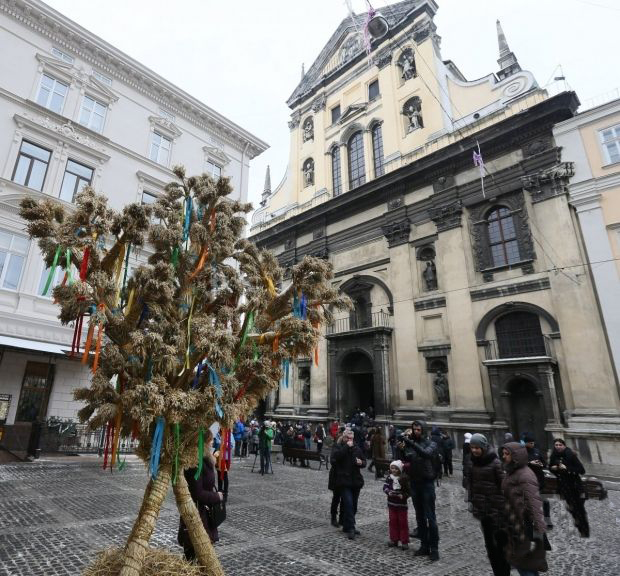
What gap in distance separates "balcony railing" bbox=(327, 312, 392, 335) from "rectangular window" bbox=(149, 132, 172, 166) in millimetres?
12113

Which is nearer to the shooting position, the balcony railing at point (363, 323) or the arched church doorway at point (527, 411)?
the arched church doorway at point (527, 411)

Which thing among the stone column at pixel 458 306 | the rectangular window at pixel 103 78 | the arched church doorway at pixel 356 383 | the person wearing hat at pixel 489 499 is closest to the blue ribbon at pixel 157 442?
the person wearing hat at pixel 489 499

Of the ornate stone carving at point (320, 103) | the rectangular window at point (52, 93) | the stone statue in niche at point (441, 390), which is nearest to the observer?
the rectangular window at point (52, 93)

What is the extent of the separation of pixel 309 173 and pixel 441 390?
1870 centimetres

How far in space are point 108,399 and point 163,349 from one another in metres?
0.75

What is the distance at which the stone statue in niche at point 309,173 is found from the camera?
95.9 ft

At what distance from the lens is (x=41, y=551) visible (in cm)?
500

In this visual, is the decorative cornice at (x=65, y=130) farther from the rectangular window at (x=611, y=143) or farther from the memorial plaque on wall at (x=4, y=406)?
the rectangular window at (x=611, y=143)

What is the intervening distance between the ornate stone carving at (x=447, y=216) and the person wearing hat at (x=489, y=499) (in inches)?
629

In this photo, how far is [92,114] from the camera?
1728cm

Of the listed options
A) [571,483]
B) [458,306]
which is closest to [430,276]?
[458,306]

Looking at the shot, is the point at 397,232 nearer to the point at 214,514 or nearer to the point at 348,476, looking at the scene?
the point at 348,476

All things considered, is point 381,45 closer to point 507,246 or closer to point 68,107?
point 507,246

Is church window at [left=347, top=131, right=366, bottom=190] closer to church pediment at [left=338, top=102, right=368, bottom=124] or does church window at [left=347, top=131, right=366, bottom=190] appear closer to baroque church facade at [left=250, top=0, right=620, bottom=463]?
baroque church facade at [left=250, top=0, right=620, bottom=463]
